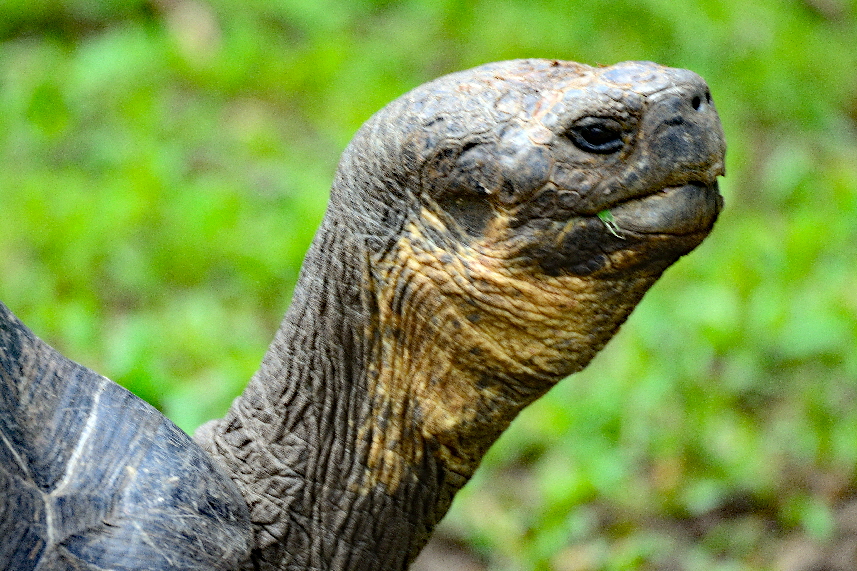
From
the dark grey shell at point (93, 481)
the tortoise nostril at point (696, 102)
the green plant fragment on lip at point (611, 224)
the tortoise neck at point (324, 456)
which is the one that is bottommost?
the dark grey shell at point (93, 481)

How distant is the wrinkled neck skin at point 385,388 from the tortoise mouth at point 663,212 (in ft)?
0.42

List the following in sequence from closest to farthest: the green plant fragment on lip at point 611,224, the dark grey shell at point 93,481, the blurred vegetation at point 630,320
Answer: the dark grey shell at point 93,481
the green plant fragment on lip at point 611,224
the blurred vegetation at point 630,320

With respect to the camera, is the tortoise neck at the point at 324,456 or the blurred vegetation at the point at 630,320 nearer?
the tortoise neck at the point at 324,456

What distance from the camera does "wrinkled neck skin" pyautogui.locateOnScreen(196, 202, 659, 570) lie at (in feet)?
6.95

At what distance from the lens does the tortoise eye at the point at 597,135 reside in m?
2.00

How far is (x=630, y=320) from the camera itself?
5152mm

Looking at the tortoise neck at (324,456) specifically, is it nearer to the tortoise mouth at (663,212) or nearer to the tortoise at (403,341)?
the tortoise at (403,341)

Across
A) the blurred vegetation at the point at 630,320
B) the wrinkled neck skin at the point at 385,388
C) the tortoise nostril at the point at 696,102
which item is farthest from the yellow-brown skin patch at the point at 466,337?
the blurred vegetation at the point at 630,320

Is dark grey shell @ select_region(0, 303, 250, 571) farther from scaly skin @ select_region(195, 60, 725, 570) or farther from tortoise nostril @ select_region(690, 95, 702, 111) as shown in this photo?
tortoise nostril @ select_region(690, 95, 702, 111)

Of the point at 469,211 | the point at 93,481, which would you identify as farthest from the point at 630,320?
the point at 93,481

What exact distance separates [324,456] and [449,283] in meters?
0.52

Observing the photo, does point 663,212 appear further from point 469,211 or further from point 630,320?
point 630,320

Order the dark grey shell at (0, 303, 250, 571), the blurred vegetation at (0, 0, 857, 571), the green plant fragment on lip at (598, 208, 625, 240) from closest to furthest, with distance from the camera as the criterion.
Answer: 1. the dark grey shell at (0, 303, 250, 571)
2. the green plant fragment on lip at (598, 208, 625, 240)
3. the blurred vegetation at (0, 0, 857, 571)

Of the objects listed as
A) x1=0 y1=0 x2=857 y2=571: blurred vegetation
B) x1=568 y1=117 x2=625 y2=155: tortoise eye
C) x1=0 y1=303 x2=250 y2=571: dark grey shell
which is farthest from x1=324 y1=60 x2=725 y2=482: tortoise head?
x1=0 y1=0 x2=857 y2=571: blurred vegetation
